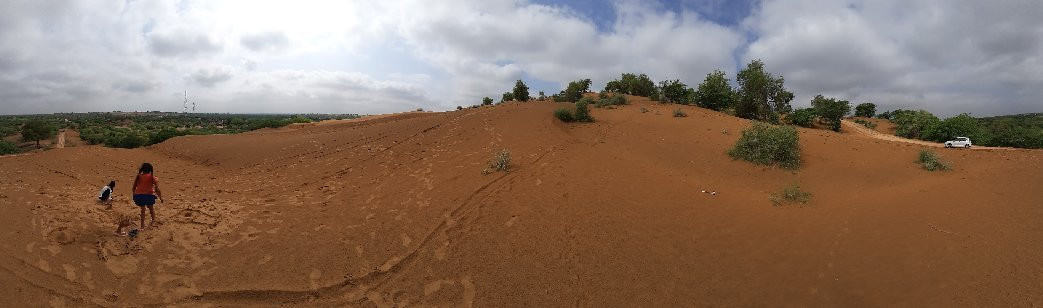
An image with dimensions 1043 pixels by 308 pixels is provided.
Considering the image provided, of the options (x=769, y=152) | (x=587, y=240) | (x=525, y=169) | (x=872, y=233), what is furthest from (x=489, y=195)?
(x=769, y=152)

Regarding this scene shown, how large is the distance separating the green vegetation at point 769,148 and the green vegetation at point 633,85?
1872cm

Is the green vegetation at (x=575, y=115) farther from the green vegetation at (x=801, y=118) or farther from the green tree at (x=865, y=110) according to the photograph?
the green tree at (x=865, y=110)

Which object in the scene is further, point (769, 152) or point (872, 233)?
point (769, 152)

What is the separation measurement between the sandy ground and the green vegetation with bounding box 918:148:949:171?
0.31 metres

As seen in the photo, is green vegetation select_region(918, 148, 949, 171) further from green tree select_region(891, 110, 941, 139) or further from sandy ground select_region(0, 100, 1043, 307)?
green tree select_region(891, 110, 941, 139)

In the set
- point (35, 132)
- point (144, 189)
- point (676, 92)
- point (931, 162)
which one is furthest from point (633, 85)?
point (35, 132)

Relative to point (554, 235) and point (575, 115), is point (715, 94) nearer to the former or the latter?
point (575, 115)

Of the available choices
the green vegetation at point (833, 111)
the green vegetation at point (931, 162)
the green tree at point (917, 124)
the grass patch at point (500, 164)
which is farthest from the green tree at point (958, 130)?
the grass patch at point (500, 164)

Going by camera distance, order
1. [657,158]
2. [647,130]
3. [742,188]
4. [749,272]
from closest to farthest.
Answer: [749,272] → [742,188] → [657,158] → [647,130]

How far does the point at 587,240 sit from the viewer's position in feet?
25.5

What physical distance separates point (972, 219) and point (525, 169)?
9043 millimetres

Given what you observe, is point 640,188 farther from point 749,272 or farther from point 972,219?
point 972,219

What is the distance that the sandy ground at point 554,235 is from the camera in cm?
633

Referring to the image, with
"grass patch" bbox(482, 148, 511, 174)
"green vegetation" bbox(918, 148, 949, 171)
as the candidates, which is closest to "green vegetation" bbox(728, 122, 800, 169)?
"green vegetation" bbox(918, 148, 949, 171)
